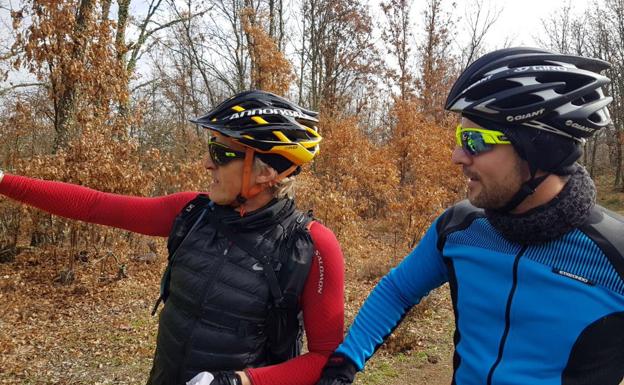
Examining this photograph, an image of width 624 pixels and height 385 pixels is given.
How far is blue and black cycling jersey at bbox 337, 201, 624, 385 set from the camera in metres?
1.41

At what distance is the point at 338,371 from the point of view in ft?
5.71

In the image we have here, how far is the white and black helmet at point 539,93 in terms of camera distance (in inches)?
61.2

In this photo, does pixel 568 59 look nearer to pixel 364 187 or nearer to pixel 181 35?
pixel 364 187

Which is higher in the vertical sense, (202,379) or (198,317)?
(198,317)

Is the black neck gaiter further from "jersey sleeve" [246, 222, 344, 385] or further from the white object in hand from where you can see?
the white object in hand

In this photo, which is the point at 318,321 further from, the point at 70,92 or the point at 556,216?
the point at 70,92

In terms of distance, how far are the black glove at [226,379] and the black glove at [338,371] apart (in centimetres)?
33

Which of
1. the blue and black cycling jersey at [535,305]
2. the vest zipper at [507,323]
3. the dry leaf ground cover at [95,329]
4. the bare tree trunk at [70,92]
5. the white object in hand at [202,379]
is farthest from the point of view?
the bare tree trunk at [70,92]

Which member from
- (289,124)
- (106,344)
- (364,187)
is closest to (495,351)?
(289,124)

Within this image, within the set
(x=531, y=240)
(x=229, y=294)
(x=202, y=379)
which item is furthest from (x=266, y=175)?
(x=531, y=240)

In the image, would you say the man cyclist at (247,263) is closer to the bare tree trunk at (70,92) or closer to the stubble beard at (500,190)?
the stubble beard at (500,190)

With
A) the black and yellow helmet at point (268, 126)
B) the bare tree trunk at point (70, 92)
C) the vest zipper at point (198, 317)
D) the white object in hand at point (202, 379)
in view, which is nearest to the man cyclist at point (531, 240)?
the white object in hand at point (202, 379)

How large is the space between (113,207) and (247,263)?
0.90m

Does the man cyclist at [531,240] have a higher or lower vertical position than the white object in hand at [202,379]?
higher
